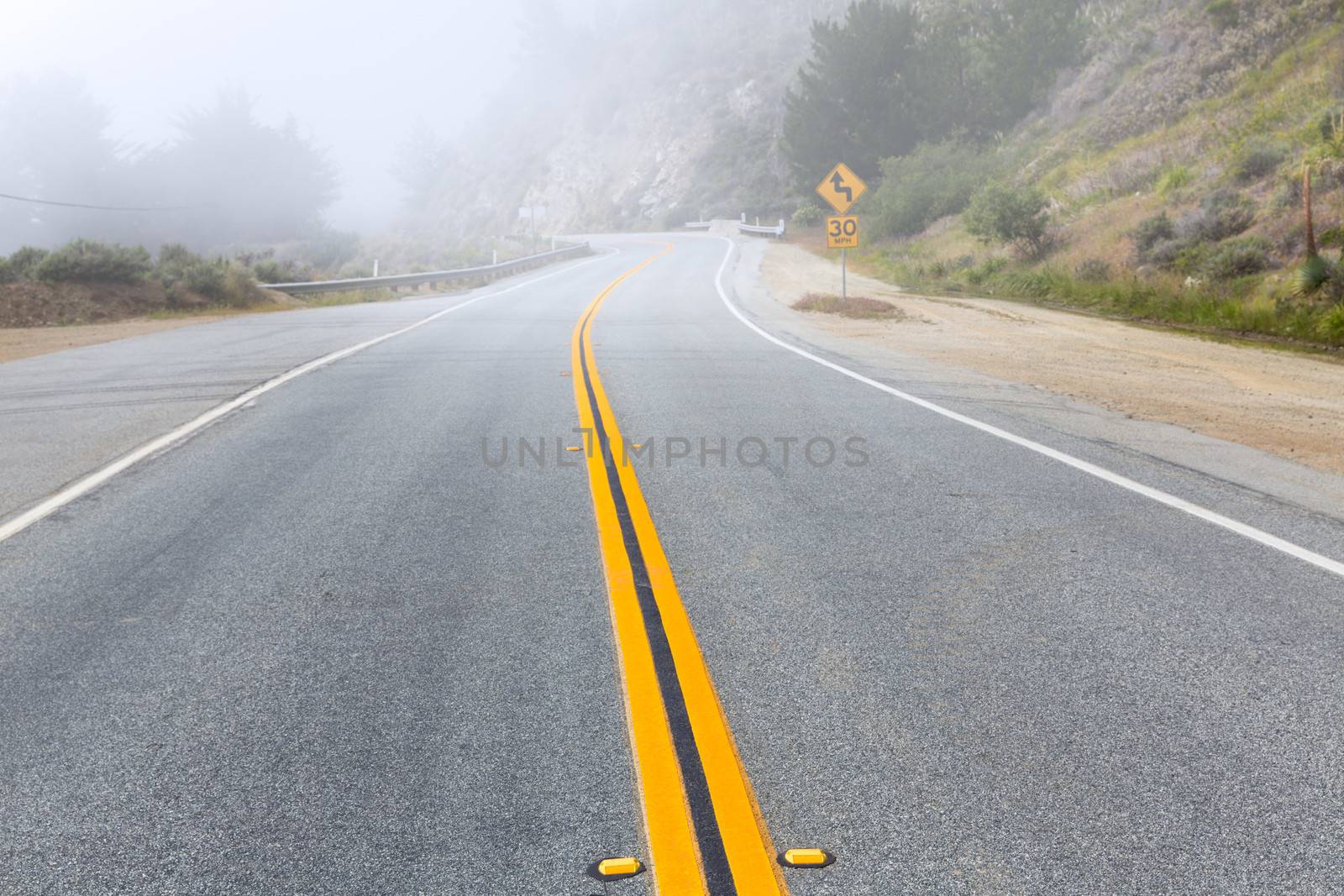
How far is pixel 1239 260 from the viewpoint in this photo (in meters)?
17.1

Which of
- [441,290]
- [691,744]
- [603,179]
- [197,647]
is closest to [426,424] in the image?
[197,647]

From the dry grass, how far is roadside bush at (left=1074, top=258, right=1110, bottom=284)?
13.0 ft

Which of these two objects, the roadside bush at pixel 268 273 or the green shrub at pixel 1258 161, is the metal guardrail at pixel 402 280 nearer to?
the roadside bush at pixel 268 273

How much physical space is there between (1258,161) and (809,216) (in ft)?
144

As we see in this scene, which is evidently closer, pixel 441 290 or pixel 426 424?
pixel 426 424

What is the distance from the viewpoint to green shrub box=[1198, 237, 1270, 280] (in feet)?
55.5

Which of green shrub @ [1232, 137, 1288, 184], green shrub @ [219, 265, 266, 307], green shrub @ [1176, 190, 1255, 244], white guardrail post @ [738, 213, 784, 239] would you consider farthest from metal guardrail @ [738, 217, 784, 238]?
green shrub @ [1176, 190, 1255, 244]

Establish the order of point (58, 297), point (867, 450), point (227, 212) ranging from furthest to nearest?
point (227, 212) → point (58, 297) → point (867, 450)

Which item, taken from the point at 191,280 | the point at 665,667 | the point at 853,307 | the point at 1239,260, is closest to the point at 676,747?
the point at 665,667

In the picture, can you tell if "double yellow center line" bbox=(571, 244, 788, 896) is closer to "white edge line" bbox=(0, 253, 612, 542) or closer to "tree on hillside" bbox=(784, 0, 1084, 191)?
"white edge line" bbox=(0, 253, 612, 542)

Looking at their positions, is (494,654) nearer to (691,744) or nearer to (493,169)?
(691,744)

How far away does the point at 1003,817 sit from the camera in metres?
2.91

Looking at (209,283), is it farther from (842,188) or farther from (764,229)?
(764,229)

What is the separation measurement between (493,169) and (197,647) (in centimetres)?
11216
